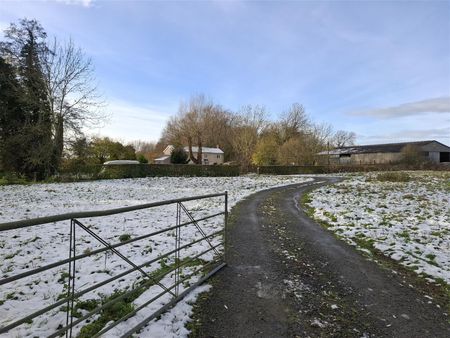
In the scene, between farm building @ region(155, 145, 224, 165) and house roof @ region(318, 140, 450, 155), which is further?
house roof @ region(318, 140, 450, 155)

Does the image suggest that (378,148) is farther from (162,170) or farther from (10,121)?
(10,121)

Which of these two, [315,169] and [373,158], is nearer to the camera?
[315,169]

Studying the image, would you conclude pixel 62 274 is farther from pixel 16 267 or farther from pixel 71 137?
pixel 71 137

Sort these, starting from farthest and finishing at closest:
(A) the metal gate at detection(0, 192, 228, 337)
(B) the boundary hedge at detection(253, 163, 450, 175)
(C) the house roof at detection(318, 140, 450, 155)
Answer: (C) the house roof at detection(318, 140, 450, 155)
(B) the boundary hedge at detection(253, 163, 450, 175)
(A) the metal gate at detection(0, 192, 228, 337)

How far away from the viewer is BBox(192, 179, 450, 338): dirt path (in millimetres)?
3768

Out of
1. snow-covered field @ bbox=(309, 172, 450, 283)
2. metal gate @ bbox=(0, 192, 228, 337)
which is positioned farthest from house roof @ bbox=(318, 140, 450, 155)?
metal gate @ bbox=(0, 192, 228, 337)

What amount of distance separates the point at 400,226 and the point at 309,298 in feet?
18.9

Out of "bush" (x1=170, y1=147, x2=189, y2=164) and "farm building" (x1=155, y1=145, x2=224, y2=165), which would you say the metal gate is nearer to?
"bush" (x1=170, y1=147, x2=189, y2=164)

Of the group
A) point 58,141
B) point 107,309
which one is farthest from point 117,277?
point 58,141

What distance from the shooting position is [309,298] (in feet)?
15.0

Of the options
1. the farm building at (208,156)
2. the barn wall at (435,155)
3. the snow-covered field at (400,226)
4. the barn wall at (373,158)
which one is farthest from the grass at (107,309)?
the barn wall at (435,155)

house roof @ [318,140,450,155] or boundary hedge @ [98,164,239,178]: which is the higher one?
house roof @ [318,140,450,155]

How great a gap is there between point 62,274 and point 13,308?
108 cm

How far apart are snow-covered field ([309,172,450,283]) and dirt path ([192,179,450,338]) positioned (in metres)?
0.84
